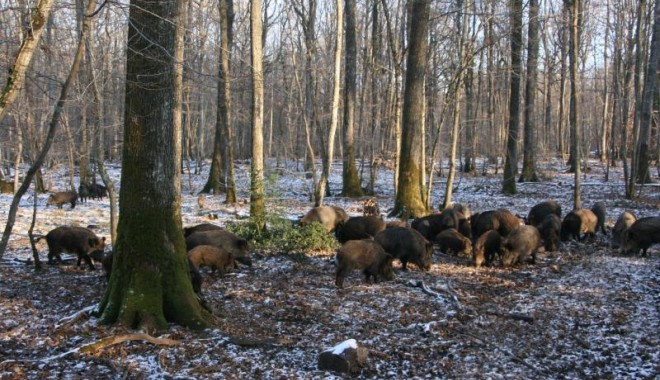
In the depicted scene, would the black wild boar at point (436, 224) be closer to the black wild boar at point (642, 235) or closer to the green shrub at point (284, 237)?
the green shrub at point (284, 237)

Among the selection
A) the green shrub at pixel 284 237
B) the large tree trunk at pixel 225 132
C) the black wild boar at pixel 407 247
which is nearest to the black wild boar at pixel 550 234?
the black wild boar at pixel 407 247

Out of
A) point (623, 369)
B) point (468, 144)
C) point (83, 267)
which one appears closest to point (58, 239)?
point (83, 267)

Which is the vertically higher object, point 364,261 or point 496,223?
point 496,223

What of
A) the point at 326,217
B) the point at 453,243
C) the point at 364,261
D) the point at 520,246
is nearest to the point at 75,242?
the point at 364,261

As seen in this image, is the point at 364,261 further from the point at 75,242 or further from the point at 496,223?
the point at 75,242

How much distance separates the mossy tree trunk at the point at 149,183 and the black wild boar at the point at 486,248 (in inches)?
248

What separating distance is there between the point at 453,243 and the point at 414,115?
520 centimetres

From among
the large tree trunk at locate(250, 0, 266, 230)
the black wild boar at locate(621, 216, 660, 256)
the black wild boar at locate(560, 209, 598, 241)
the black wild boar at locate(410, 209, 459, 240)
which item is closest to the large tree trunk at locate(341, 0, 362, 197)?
the black wild boar at locate(410, 209, 459, 240)

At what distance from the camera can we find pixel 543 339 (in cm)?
726

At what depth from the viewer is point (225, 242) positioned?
36.4 ft

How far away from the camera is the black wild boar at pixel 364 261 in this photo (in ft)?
30.8

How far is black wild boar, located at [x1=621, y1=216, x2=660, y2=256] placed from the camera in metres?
12.0

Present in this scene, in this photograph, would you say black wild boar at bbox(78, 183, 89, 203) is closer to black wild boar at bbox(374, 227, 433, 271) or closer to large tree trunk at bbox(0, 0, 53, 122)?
black wild boar at bbox(374, 227, 433, 271)

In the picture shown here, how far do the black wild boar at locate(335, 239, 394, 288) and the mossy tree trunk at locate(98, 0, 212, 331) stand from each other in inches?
→ 115
